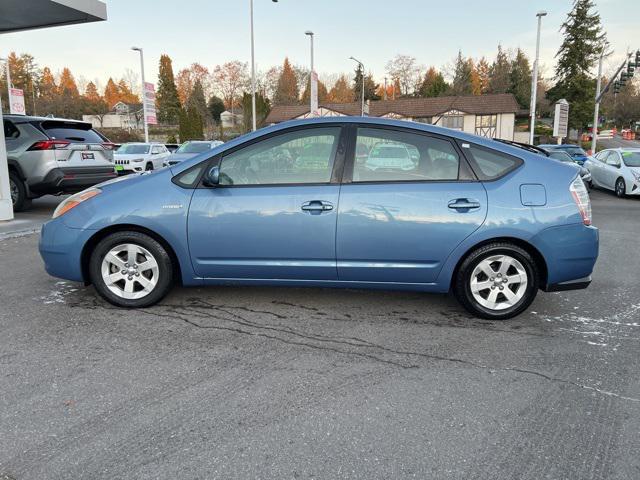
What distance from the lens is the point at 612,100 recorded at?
7350cm

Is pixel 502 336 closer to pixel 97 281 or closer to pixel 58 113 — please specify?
pixel 97 281

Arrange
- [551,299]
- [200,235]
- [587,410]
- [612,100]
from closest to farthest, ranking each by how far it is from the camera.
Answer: [587,410]
[200,235]
[551,299]
[612,100]

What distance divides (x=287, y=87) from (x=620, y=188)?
3306 inches

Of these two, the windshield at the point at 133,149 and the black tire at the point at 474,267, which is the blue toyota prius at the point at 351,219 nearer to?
the black tire at the point at 474,267

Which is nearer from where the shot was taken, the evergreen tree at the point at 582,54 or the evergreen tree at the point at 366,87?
the evergreen tree at the point at 582,54

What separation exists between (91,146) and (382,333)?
7.94 metres

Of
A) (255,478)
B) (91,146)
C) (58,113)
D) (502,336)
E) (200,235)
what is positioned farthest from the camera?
(58,113)

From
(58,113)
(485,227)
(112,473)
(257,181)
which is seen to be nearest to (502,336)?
(485,227)

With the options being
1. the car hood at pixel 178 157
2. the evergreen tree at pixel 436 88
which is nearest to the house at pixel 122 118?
the evergreen tree at pixel 436 88

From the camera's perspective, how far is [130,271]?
169 inches

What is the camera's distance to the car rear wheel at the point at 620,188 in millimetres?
14508

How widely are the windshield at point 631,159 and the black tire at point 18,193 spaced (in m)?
15.4

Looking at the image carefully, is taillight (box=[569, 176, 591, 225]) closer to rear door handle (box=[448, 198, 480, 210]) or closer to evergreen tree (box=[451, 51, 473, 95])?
rear door handle (box=[448, 198, 480, 210])

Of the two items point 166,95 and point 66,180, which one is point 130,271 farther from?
point 166,95
